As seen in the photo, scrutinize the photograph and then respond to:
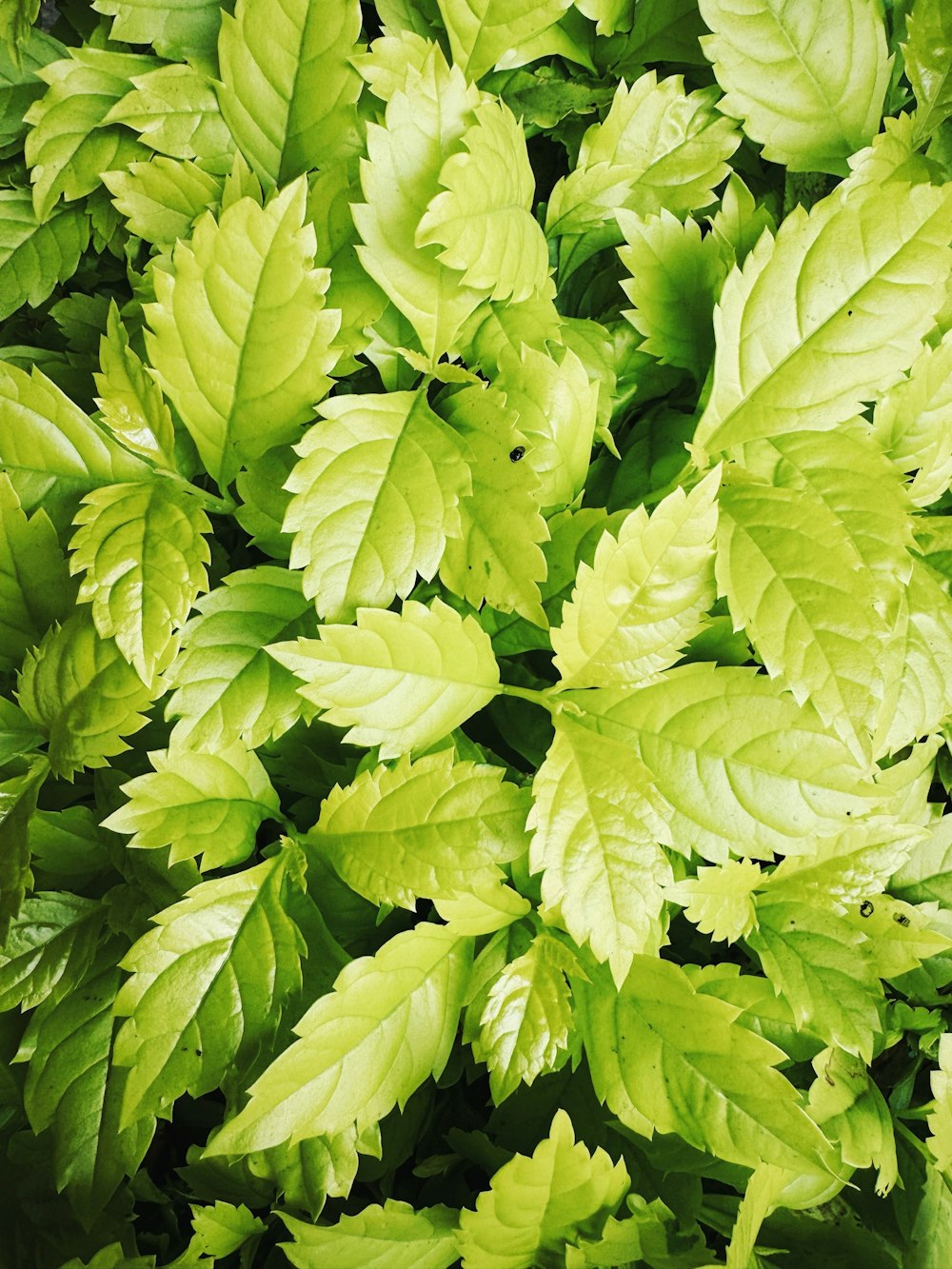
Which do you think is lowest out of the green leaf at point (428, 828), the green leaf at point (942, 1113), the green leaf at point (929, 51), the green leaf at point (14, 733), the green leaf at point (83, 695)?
the green leaf at point (942, 1113)

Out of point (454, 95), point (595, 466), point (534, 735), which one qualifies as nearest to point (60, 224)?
point (454, 95)

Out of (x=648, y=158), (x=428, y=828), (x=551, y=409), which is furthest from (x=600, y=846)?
(x=648, y=158)

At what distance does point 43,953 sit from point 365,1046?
0.33 metres

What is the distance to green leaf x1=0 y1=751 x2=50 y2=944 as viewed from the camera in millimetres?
810

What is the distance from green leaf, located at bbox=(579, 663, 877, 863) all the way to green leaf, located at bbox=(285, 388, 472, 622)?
0.24m

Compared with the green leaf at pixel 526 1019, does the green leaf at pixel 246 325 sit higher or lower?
higher

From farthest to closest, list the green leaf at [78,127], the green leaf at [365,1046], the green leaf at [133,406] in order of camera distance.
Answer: the green leaf at [78,127]
the green leaf at [133,406]
the green leaf at [365,1046]

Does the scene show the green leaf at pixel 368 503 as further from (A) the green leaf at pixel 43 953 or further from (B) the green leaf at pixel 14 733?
(A) the green leaf at pixel 43 953

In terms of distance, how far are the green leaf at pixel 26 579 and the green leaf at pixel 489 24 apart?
0.54m

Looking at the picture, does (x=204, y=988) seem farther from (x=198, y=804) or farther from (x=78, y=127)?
(x=78, y=127)

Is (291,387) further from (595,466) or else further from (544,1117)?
(544,1117)

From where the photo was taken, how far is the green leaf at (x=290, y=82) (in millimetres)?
852

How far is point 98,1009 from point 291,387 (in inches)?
22.6

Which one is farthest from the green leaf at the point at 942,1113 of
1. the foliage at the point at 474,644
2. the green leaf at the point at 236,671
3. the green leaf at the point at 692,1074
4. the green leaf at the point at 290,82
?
the green leaf at the point at 290,82
